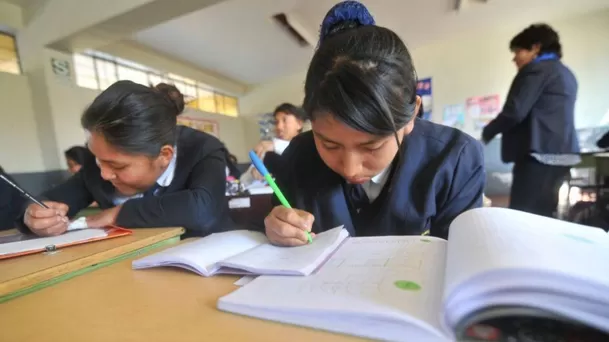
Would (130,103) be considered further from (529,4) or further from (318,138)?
(529,4)

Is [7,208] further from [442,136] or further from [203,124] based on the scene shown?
[203,124]

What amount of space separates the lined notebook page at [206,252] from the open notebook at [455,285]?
0.41 feet

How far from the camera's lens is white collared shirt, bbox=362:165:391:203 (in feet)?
2.58

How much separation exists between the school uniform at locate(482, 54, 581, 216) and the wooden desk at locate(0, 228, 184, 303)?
1613 millimetres

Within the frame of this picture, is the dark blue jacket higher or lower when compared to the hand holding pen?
higher

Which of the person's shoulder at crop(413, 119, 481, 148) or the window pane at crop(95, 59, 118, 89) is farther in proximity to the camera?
the window pane at crop(95, 59, 118, 89)

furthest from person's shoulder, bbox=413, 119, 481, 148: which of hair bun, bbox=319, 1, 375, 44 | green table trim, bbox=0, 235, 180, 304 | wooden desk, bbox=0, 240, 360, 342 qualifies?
green table trim, bbox=0, 235, 180, 304

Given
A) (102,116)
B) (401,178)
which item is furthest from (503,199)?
(102,116)

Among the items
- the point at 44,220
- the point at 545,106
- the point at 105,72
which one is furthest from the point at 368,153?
the point at 105,72

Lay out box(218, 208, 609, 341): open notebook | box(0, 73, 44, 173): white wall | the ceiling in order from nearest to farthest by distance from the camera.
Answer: box(218, 208, 609, 341): open notebook → box(0, 73, 44, 173): white wall → the ceiling

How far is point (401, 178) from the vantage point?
0.75 m

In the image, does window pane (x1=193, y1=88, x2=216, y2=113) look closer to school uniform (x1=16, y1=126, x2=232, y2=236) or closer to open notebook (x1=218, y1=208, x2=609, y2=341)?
school uniform (x1=16, y1=126, x2=232, y2=236)

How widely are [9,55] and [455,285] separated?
3.80m

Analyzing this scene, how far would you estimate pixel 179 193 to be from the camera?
3.25 ft
